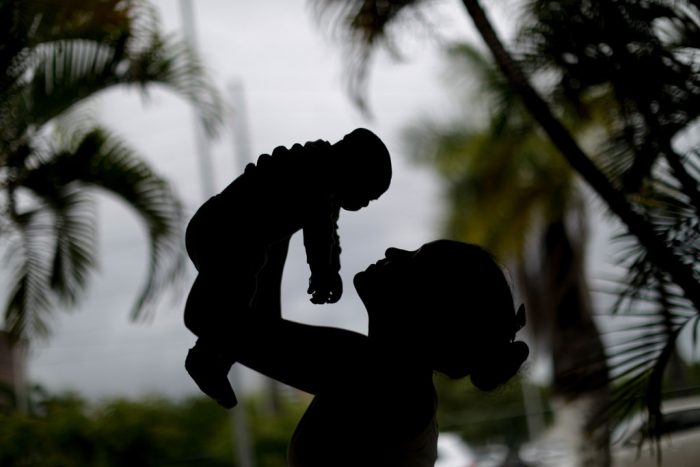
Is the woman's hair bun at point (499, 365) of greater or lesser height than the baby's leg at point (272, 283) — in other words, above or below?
below

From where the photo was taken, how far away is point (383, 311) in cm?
102

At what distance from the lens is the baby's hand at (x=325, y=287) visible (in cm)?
99

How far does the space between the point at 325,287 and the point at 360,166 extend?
0.49 feet

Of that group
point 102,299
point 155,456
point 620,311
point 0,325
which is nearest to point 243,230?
point 620,311

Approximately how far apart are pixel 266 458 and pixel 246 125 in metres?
4.39

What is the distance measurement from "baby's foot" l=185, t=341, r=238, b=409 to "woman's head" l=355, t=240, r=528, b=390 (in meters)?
0.20

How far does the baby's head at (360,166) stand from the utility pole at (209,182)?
7095 millimetres

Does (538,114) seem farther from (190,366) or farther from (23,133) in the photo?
(23,133)

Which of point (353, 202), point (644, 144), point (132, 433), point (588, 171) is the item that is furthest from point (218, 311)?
point (132, 433)

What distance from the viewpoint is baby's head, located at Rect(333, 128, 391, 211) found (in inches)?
38.3

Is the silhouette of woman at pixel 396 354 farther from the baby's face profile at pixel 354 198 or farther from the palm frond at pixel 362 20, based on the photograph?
the palm frond at pixel 362 20

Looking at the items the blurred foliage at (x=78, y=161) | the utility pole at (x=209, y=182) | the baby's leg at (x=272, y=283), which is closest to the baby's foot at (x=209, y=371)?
the baby's leg at (x=272, y=283)

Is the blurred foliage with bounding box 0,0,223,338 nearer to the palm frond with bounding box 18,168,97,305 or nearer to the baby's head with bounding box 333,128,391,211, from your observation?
the palm frond with bounding box 18,168,97,305

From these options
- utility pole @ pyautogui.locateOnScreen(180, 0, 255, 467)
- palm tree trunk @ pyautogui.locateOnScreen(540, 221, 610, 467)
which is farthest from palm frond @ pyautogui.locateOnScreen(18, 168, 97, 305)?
utility pole @ pyautogui.locateOnScreen(180, 0, 255, 467)
